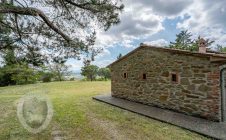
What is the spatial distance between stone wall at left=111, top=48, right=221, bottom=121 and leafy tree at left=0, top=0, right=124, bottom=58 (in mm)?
3942

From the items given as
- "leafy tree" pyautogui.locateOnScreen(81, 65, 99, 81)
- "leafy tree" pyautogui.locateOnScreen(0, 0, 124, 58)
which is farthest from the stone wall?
"leafy tree" pyautogui.locateOnScreen(81, 65, 99, 81)

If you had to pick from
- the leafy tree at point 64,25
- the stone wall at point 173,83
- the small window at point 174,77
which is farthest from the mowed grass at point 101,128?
the leafy tree at point 64,25

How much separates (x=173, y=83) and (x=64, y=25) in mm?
5782

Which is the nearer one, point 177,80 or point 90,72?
point 177,80

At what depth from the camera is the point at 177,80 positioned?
9.84 meters

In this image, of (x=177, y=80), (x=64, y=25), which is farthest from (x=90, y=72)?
(x=64, y=25)

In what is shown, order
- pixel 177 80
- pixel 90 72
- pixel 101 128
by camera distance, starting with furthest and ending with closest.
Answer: pixel 90 72 < pixel 177 80 < pixel 101 128

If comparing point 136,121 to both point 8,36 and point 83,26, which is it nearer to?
point 83,26

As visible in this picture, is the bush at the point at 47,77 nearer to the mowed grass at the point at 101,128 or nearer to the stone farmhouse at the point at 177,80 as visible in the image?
the stone farmhouse at the point at 177,80

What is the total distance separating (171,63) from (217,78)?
2.41 metres

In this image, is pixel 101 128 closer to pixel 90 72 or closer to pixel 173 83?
pixel 173 83

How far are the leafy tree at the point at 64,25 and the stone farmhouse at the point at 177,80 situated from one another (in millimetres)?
3874

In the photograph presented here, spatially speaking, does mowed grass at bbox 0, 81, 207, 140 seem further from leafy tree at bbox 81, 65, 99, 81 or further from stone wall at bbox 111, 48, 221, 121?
leafy tree at bbox 81, 65, 99, 81

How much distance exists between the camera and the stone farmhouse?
324 inches
